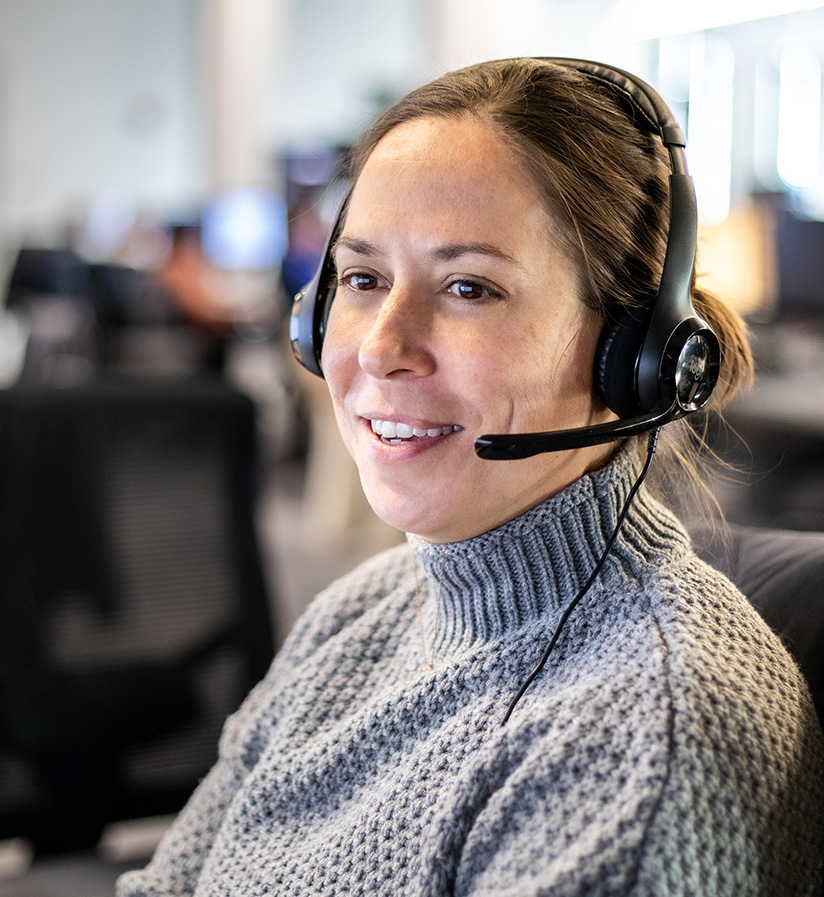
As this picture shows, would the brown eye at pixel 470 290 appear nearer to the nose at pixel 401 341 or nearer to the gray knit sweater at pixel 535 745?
the nose at pixel 401 341

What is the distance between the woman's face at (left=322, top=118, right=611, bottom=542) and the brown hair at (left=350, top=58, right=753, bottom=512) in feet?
0.04

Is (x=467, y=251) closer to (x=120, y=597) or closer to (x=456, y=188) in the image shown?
(x=456, y=188)

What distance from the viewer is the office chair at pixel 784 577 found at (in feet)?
2.52

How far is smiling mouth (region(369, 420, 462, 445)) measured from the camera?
77cm

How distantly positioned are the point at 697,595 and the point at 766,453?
2159 mm

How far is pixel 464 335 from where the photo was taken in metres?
0.74

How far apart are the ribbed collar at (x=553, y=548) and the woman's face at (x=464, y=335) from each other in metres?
0.02

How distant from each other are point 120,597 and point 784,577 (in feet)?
3.01

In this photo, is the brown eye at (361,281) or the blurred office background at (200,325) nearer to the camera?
the brown eye at (361,281)

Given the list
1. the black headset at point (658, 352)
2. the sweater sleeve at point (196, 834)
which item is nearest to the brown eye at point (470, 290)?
the black headset at point (658, 352)

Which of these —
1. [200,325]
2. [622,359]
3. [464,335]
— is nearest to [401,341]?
[464,335]

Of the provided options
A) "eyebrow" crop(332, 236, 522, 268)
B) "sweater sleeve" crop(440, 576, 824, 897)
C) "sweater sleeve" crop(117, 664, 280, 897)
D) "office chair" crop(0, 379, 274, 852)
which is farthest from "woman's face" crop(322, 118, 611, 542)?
"office chair" crop(0, 379, 274, 852)

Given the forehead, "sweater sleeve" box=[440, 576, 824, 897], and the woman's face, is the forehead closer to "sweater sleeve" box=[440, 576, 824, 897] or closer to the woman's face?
the woman's face

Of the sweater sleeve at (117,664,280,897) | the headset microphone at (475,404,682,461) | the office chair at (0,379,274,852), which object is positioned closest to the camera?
the headset microphone at (475,404,682,461)
